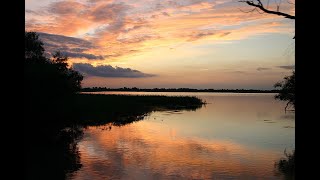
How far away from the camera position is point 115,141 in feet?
109

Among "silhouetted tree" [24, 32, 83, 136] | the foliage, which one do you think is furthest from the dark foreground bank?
the foliage

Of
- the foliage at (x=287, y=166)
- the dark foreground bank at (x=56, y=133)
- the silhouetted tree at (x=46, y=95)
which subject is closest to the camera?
the foliage at (x=287, y=166)

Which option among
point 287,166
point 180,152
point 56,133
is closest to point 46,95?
point 56,133

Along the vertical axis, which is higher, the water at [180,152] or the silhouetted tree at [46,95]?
the silhouetted tree at [46,95]

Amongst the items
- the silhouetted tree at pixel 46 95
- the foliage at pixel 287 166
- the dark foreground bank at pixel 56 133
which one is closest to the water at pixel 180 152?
the foliage at pixel 287 166

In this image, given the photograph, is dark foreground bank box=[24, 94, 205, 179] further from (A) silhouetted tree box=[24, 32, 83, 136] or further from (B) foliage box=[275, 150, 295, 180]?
(B) foliage box=[275, 150, 295, 180]

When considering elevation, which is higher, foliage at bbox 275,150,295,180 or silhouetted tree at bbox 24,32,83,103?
silhouetted tree at bbox 24,32,83,103

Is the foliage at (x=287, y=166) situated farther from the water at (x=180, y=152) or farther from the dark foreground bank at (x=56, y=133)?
the dark foreground bank at (x=56, y=133)

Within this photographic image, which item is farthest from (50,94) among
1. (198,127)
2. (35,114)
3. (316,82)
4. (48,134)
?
(316,82)

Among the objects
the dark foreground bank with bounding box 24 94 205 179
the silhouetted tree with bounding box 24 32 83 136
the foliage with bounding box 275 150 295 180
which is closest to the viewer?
the foliage with bounding box 275 150 295 180

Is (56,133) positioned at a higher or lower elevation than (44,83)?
lower

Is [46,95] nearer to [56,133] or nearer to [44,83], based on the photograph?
[44,83]

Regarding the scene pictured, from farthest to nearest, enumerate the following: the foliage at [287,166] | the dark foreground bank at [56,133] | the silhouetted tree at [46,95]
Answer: the silhouetted tree at [46,95] → the dark foreground bank at [56,133] → the foliage at [287,166]

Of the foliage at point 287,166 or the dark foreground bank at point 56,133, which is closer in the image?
the foliage at point 287,166
